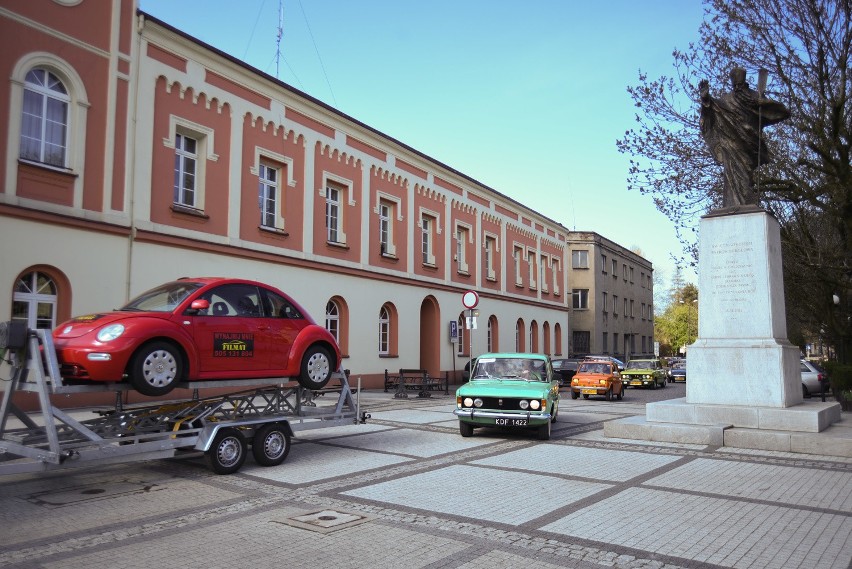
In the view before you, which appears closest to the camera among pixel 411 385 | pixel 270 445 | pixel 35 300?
pixel 270 445

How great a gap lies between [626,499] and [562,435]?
591 centimetres

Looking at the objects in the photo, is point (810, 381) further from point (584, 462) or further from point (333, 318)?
point (584, 462)

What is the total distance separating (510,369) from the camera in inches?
524

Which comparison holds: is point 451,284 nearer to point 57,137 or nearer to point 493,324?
point 493,324

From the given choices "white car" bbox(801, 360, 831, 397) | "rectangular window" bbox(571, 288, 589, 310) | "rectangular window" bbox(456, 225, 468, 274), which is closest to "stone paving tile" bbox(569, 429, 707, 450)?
"white car" bbox(801, 360, 831, 397)

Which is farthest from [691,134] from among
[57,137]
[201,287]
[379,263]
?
[57,137]

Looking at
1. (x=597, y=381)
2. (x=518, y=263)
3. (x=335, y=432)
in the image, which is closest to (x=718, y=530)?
(x=335, y=432)

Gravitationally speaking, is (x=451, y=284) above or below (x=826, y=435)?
above

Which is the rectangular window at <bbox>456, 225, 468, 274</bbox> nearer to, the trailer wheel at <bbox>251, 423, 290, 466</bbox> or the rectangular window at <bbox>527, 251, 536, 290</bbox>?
the rectangular window at <bbox>527, 251, 536, 290</bbox>

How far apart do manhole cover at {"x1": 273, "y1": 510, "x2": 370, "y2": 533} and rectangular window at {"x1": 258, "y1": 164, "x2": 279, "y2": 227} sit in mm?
16019

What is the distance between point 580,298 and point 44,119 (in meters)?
45.3

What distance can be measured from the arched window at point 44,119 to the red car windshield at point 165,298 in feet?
28.0

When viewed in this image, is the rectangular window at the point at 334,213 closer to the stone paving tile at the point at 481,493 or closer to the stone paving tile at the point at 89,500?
the stone paving tile at the point at 89,500

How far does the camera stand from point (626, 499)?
7.36 m
